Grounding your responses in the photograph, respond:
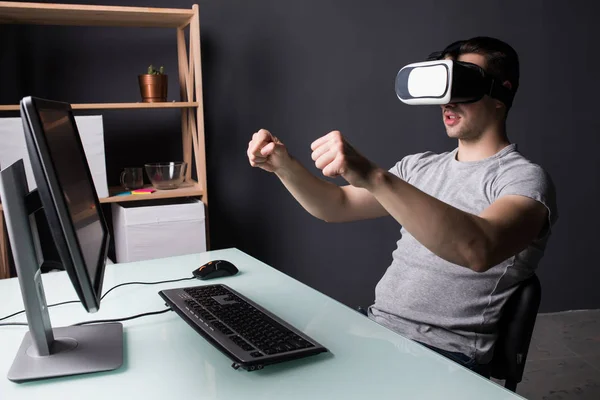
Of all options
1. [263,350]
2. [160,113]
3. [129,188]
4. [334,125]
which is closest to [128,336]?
[263,350]

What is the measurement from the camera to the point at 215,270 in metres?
1.55

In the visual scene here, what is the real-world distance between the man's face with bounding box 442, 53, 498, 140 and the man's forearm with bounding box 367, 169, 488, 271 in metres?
0.45

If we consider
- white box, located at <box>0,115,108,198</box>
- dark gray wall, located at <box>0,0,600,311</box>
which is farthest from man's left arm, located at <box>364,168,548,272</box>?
dark gray wall, located at <box>0,0,600,311</box>

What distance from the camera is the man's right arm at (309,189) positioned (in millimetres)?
1403

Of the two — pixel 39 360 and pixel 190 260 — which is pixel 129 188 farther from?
pixel 39 360

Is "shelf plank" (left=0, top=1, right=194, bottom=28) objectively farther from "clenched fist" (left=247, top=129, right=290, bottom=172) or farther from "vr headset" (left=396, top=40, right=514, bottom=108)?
"vr headset" (left=396, top=40, right=514, bottom=108)

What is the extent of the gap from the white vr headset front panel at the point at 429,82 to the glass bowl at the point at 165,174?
1750mm

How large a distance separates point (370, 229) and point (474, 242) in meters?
2.26

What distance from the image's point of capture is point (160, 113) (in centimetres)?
302

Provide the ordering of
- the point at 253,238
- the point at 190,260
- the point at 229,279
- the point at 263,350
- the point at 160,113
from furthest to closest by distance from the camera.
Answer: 1. the point at 253,238
2. the point at 160,113
3. the point at 190,260
4. the point at 229,279
5. the point at 263,350

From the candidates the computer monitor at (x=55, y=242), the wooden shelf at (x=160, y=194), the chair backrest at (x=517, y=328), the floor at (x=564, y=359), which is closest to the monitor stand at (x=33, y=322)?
the computer monitor at (x=55, y=242)

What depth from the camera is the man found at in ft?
3.67

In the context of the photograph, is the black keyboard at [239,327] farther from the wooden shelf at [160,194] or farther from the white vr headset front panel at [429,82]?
the wooden shelf at [160,194]

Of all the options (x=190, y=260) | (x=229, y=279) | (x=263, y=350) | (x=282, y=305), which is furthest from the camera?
(x=190, y=260)
